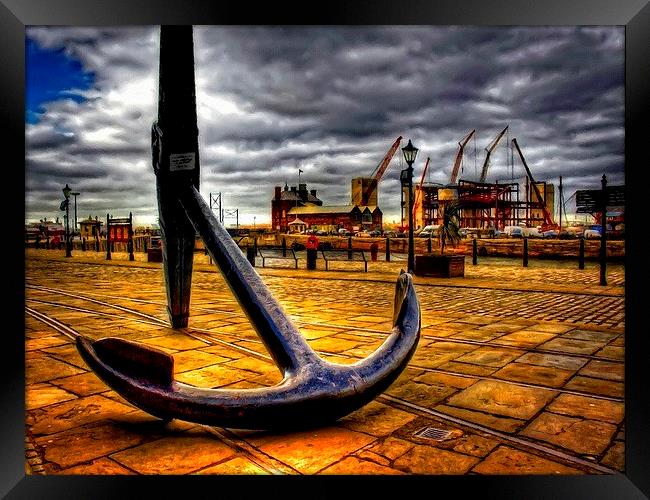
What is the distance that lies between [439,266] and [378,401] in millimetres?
8345

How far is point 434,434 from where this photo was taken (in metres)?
2.19

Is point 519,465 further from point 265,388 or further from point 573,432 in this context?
point 265,388

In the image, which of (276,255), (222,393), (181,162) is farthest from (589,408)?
(276,255)

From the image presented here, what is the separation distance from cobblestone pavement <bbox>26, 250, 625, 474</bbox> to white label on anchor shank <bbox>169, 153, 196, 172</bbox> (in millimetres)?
1412

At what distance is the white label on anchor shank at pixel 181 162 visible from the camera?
11.4 ft

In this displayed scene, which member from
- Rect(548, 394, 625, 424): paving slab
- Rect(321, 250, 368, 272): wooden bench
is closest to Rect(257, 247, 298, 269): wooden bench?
Rect(321, 250, 368, 272): wooden bench

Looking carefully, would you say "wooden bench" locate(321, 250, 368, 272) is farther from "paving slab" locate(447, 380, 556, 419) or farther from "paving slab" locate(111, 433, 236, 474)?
"paving slab" locate(111, 433, 236, 474)

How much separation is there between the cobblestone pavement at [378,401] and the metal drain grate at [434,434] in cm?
1

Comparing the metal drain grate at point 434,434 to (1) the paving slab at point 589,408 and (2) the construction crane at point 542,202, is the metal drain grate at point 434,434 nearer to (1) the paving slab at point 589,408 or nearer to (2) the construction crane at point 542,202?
(1) the paving slab at point 589,408

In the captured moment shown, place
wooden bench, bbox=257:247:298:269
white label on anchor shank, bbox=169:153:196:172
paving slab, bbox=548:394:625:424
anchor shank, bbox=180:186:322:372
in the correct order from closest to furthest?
anchor shank, bbox=180:186:322:372 → paving slab, bbox=548:394:625:424 → white label on anchor shank, bbox=169:153:196:172 → wooden bench, bbox=257:247:298:269

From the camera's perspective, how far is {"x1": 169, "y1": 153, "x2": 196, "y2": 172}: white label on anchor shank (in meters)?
3.48
